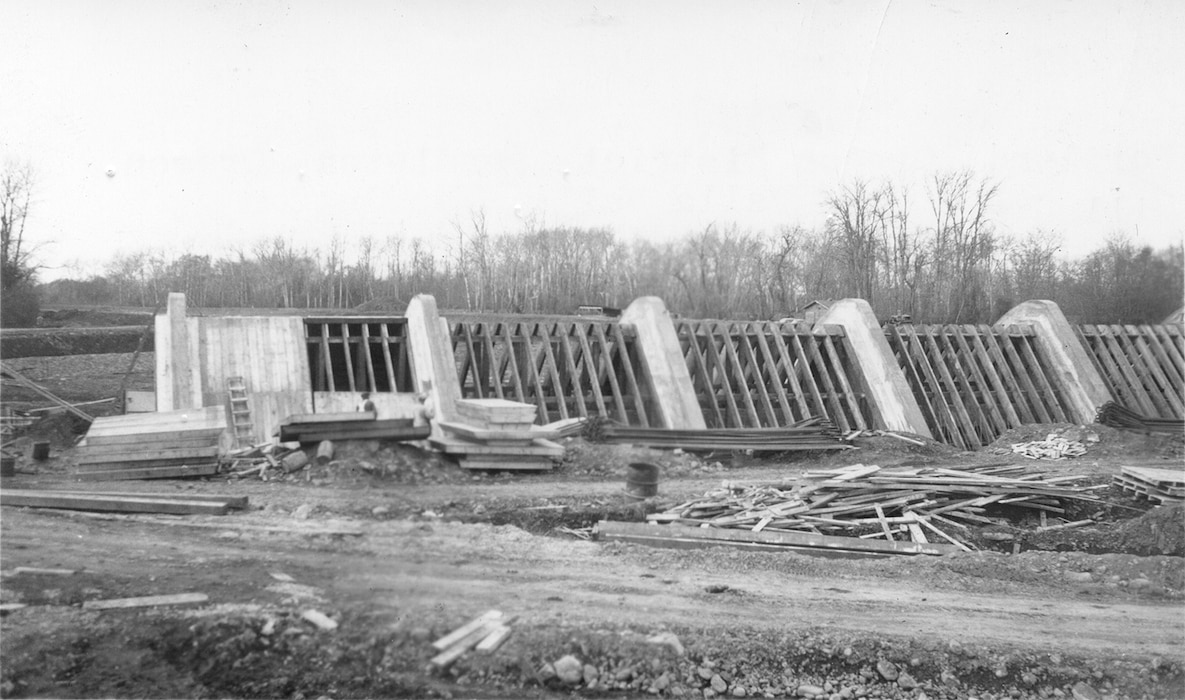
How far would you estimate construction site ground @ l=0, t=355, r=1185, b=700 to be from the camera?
13.1ft

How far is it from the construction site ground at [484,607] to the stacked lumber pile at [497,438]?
31 cm

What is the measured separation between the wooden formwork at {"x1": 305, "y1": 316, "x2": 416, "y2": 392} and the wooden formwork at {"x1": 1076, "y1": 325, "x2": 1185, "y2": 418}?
8989 mm

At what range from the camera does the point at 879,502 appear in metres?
7.77

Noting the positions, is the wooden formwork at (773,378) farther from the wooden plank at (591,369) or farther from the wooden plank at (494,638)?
the wooden plank at (494,638)

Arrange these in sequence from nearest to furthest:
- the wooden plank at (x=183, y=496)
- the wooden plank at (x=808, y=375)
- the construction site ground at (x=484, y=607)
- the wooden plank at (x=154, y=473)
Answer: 1. the construction site ground at (x=484, y=607)
2. the wooden plank at (x=183, y=496)
3. the wooden plank at (x=154, y=473)
4. the wooden plank at (x=808, y=375)

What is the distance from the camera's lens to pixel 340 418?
4949mm

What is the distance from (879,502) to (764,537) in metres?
1.93

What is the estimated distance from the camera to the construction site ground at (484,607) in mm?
4008

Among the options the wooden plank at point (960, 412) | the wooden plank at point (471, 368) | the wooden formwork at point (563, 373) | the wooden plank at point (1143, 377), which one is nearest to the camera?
the wooden plank at point (471, 368)

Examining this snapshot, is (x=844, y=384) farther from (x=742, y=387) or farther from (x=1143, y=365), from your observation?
(x=1143, y=365)

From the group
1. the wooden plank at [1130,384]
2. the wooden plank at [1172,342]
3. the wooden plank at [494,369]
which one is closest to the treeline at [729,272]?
the wooden plank at [1172,342]

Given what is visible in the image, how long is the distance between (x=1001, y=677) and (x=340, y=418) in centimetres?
483

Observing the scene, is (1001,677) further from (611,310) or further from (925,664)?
(611,310)

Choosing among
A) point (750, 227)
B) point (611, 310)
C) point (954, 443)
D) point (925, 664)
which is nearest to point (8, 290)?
point (611, 310)
